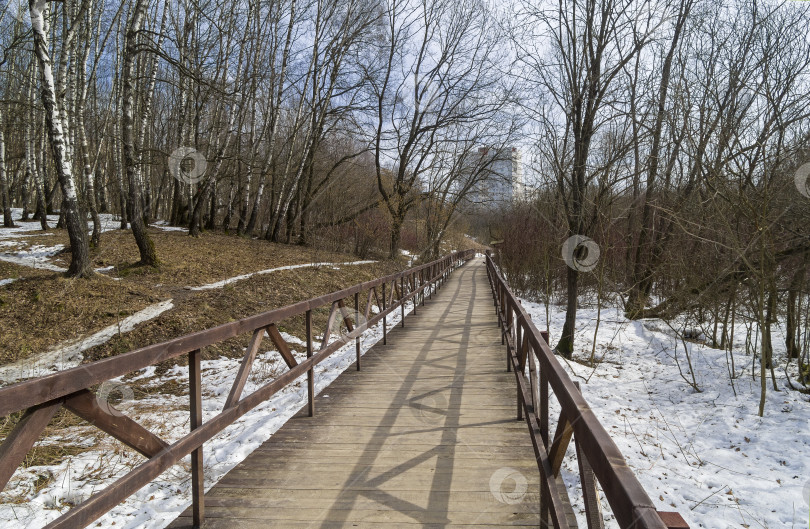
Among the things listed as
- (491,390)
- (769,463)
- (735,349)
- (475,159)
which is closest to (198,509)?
(491,390)

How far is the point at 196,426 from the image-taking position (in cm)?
264

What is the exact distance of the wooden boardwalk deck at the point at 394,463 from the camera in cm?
289

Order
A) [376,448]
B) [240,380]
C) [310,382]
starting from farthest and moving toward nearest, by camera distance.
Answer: [310,382] → [376,448] → [240,380]

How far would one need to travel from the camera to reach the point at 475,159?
87.2 feet

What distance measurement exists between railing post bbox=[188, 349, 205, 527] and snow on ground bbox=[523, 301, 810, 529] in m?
3.29

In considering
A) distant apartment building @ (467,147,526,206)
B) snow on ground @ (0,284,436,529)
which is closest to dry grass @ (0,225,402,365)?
snow on ground @ (0,284,436,529)

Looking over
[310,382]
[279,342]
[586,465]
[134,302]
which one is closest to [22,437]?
[279,342]

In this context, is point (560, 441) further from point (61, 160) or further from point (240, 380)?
point (61, 160)

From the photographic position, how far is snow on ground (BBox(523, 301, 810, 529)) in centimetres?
445

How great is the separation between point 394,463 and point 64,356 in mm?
6309

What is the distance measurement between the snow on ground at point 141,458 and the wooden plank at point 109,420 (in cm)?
152

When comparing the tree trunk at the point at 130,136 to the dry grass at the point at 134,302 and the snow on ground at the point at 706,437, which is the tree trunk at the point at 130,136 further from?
the snow on ground at the point at 706,437

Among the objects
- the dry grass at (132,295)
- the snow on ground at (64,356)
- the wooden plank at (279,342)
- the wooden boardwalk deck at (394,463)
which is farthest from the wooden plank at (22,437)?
the dry grass at (132,295)

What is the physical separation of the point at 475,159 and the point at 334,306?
75.8 feet
